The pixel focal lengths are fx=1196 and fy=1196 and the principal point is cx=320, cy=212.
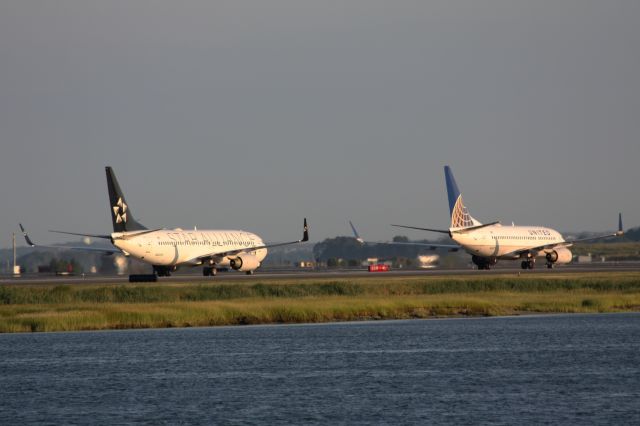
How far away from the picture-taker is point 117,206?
99.2 metres

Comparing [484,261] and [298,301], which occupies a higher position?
[484,261]

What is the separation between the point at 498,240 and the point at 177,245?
32.4m

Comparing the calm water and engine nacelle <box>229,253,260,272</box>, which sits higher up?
engine nacelle <box>229,253,260,272</box>

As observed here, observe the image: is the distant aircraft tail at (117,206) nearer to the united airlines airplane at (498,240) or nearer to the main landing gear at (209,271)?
the main landing gear at (209,271)

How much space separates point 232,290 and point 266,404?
41188 millimetres

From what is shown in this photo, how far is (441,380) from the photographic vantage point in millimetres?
44406

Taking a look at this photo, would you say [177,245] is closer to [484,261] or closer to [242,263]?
[242,263]

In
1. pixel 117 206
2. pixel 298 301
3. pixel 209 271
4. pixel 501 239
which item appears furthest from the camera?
pixel 501 239

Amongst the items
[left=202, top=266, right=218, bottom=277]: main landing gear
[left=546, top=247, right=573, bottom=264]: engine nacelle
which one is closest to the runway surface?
[left=202, top=266, right=218, bottom=277]: main landing gear

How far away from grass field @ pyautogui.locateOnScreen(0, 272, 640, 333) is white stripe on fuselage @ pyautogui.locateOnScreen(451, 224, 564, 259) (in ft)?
77.3

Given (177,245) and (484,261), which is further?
(484,261)

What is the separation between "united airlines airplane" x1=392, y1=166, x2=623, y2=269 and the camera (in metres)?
115

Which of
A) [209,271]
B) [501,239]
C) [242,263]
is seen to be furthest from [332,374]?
[501,239]

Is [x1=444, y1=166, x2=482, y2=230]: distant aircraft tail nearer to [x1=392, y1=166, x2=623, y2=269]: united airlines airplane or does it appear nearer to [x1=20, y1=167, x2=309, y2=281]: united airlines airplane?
[x1=392, y1=166, x2=623, y2=269]: united airlines airplane
